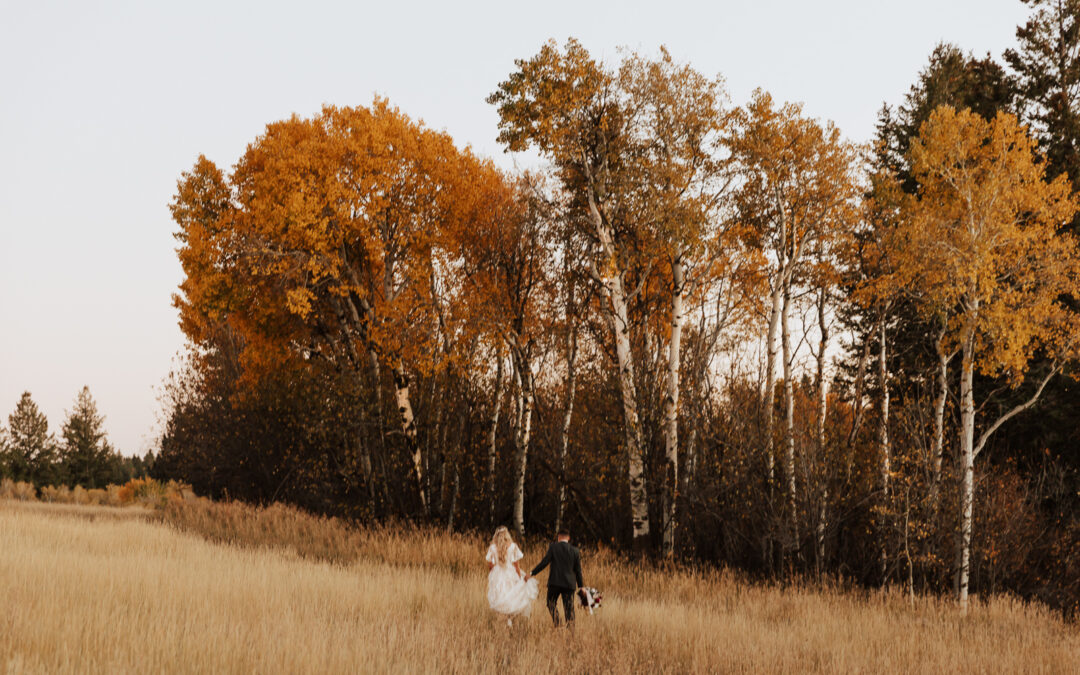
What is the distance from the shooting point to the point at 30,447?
5641 cm

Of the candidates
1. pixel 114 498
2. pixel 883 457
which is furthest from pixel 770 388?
pixel 114 498

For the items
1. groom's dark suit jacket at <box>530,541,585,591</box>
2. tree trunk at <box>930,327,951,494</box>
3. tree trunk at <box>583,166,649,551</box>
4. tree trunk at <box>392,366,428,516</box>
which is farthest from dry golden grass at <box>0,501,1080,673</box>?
tree trunk at <box>392,366,428,516</box>

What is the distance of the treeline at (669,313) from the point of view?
16.4 meters

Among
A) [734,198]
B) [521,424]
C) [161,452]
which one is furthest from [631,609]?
[161,452]

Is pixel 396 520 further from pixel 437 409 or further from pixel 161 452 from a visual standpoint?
pixel 161 452

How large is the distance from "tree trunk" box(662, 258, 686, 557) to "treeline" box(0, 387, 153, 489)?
48894 millimetres

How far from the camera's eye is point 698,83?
1673 centimetres

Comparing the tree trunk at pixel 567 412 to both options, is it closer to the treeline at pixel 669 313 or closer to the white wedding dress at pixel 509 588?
the treeline at pixel 669 313

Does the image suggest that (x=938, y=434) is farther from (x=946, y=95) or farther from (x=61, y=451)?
(x=61, y=451)

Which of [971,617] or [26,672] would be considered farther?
[971,617]

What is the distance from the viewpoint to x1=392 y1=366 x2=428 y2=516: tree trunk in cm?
1923

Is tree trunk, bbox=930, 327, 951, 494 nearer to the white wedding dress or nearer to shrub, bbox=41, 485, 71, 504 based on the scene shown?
the white wedding dress

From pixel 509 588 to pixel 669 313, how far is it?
12753 millimetres

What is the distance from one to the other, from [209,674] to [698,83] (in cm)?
1491
